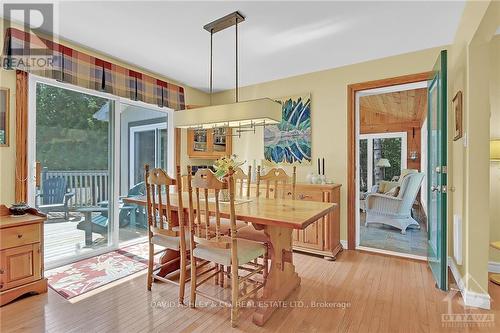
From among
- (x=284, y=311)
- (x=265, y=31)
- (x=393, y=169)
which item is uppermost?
(x=265, y=31)

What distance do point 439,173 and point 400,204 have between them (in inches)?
95.3

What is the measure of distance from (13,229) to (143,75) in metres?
2.35

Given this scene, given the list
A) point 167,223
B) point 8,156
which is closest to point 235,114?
point 167,223

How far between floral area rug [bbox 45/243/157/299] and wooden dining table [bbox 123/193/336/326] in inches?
34.3

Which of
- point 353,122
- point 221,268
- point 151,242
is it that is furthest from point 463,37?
point 151,242

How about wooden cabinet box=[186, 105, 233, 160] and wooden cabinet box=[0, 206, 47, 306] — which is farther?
wooden cabinet box=[186, 105, 233, 160]

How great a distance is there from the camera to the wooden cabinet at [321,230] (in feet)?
10.6

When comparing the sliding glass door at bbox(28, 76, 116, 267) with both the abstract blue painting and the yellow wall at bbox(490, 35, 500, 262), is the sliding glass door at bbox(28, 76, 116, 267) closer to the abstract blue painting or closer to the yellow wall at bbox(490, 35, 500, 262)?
the abstract blue painting

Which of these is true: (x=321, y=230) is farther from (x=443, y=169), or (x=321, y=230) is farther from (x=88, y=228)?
(x=88, y=228)

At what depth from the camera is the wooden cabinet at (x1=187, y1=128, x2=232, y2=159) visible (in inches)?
176

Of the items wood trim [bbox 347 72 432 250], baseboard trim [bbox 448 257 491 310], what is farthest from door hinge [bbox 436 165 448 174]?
wood trim [bbox 347 72 432 250]

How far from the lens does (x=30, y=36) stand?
8.46ft

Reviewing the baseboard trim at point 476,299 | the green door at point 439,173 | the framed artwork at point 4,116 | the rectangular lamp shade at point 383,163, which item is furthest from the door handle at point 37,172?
the rectangular lamp shade at point 383,163

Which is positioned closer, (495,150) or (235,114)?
(235,114)
